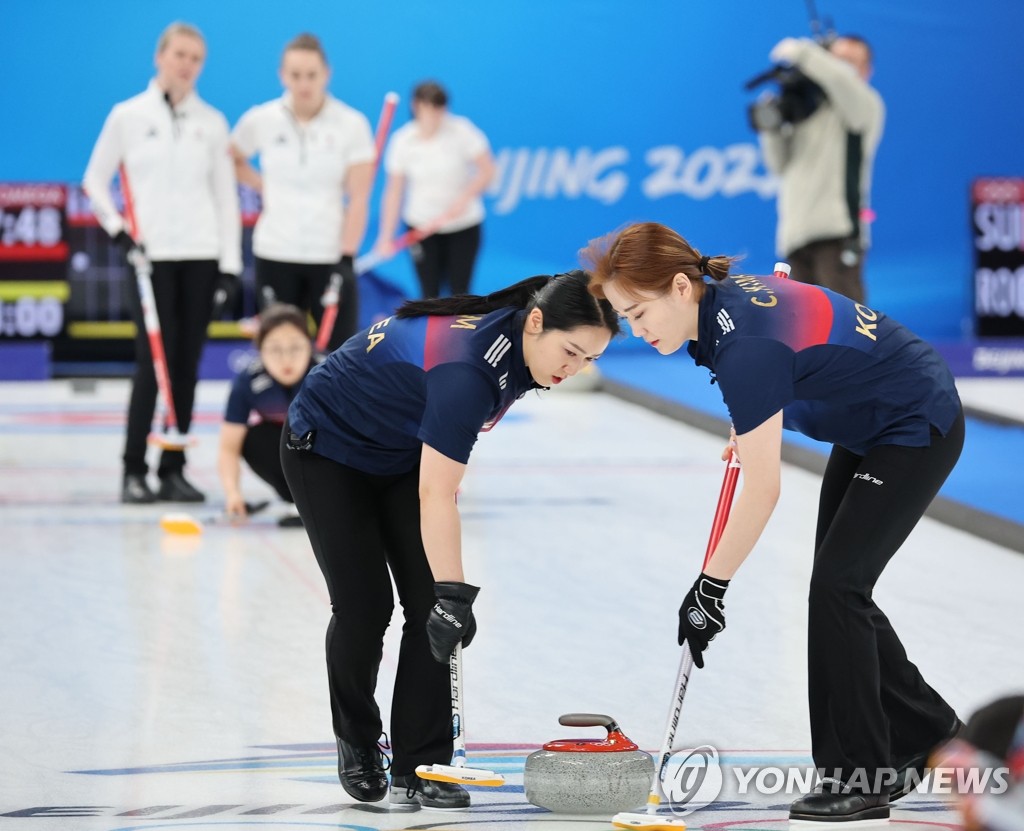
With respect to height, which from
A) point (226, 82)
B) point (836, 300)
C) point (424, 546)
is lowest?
point (424, 546)

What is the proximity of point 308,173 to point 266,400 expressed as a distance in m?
1.04

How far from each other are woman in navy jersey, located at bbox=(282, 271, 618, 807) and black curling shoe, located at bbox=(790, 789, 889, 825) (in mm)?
575

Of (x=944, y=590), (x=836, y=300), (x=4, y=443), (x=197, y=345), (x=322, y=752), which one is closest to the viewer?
(x=836, y=300)

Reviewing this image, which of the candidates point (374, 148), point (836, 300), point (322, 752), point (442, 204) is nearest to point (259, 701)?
point (322, 752)

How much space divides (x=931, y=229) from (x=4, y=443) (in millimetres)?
6706

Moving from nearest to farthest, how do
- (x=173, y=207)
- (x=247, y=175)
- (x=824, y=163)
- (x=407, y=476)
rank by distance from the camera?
(x=407, y=476) < (x=173, y=207) < (x=247, y=175) < (x=824, y=163)

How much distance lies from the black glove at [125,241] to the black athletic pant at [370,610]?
326 cm

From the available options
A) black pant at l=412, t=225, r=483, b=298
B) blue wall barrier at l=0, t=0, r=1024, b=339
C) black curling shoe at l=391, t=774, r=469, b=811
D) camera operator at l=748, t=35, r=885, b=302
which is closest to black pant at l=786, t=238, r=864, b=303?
camera operator at l=748, t=35, r=885, b=302

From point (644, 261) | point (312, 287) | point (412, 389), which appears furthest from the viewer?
point (312, 287)

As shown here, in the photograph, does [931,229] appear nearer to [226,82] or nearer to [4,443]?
[226,82]

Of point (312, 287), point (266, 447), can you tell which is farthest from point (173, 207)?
point (266, 447)

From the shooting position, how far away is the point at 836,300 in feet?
9.64

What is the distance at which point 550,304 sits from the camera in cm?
288

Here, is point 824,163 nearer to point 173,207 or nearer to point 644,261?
point 173,207
